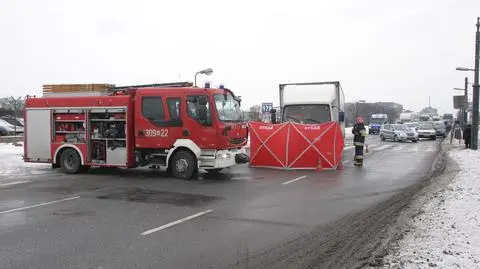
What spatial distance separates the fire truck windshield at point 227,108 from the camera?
1398 cm

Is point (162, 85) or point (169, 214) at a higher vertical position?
point (162, 85)

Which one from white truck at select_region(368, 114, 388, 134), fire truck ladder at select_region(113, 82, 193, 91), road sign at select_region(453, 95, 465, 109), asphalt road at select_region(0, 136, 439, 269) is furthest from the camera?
white truck at select_region(368, 114, 388, 134)

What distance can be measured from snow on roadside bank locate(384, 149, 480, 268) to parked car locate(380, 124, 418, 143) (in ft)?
95.3

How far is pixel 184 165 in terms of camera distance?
1398 cm

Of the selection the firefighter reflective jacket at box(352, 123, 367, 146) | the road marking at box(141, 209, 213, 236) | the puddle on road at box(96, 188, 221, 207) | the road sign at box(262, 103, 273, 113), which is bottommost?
the road marking at box(141, 209, 213, 236)

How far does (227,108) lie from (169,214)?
6010 millimetres

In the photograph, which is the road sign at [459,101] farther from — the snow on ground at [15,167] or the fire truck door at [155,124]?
the snow on ground at [15,167]

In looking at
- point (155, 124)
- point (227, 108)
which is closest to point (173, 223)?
point (155, 124)

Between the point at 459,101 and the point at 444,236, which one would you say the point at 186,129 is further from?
the point at 459,101

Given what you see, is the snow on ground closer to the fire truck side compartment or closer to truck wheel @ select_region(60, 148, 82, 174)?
the fire truck side compartment

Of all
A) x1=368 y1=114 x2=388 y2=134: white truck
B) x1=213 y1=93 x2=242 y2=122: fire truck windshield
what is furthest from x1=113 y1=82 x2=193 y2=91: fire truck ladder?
x1=368 y1=114 x2=388 y2=134: white truck

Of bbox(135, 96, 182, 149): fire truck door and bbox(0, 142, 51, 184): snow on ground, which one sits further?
bbox(0, 142, 51, 184): snow on ground

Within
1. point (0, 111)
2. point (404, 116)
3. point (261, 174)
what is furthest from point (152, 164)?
point (404, 116)

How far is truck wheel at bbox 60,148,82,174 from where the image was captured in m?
15.4
